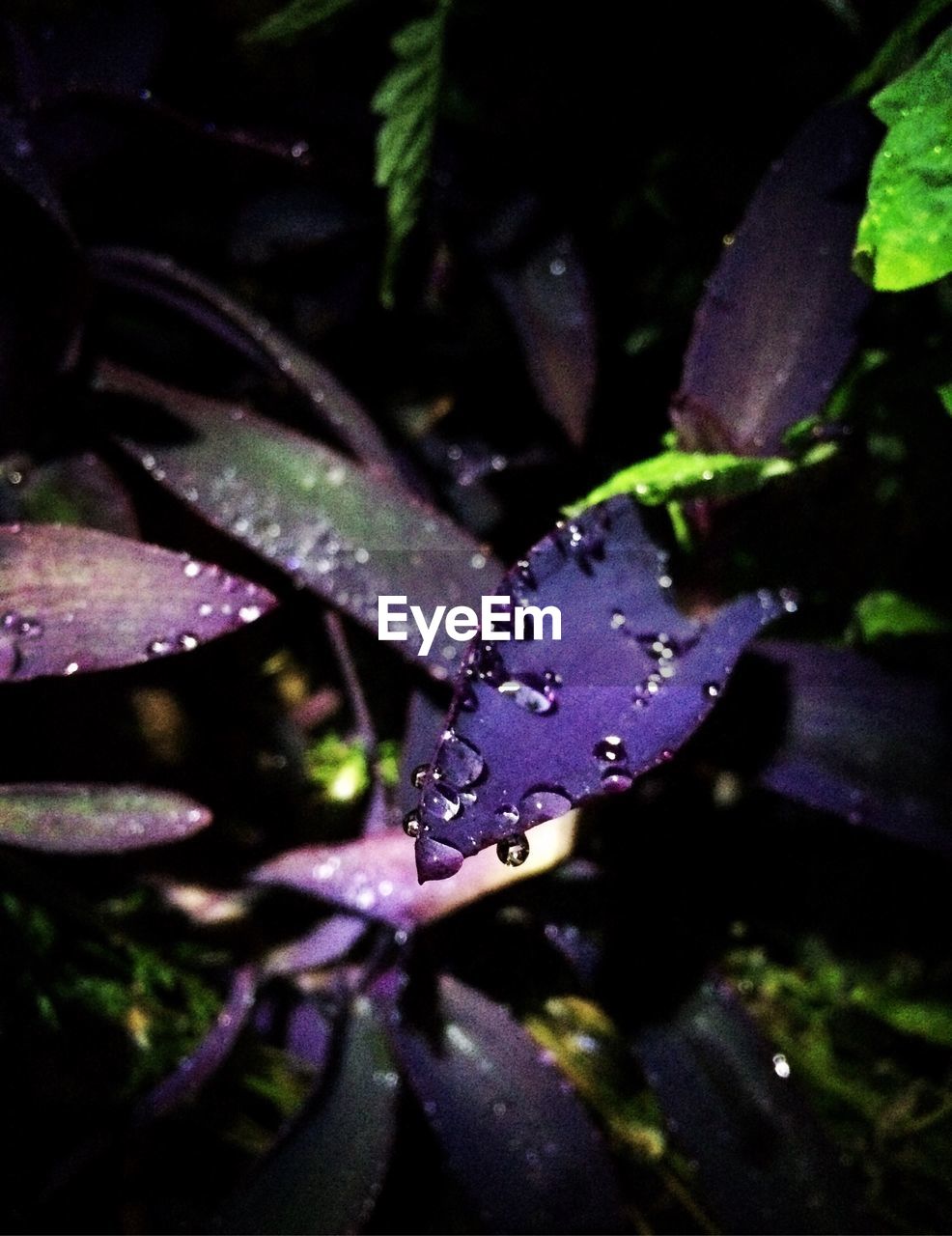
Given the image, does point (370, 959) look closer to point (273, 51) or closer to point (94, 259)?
point (94, 259)

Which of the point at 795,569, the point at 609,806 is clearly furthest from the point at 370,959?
the point at 795,569

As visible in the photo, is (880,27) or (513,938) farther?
(513,938)

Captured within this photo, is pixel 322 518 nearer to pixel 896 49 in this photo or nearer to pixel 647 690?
pixel 647 690

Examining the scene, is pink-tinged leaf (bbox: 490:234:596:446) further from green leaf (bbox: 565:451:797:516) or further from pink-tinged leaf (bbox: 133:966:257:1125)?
pink-tinged leaf (bbox: 133:966:257:1125)

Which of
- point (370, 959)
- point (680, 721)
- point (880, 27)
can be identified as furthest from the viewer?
point (370, 959)

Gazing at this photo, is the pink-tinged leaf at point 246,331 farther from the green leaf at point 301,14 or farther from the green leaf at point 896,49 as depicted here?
the green leaf at point 896,49
